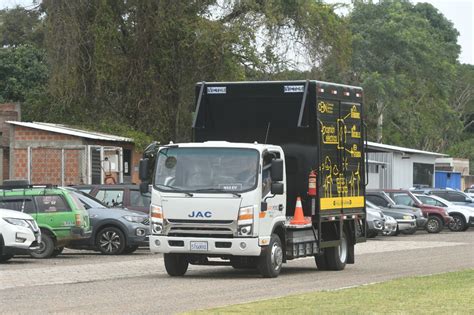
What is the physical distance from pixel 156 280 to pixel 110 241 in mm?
8642

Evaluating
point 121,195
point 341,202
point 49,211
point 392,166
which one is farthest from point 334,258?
point 392,166

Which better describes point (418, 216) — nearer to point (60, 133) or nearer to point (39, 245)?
point (60, 133)

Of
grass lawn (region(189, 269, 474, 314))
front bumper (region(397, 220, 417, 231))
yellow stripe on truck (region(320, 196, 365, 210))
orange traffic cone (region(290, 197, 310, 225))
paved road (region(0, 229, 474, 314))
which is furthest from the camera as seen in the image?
front bumper (region(397, 220, 417, 231))

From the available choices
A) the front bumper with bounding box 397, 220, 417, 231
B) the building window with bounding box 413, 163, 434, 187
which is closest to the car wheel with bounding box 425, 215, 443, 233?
the front bumper with bounding box 397, 220, 417, 231

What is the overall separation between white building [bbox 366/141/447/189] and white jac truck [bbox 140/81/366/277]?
33.0 m

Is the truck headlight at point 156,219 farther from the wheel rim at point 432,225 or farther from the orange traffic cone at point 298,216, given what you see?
the wheel rim at point 432,225

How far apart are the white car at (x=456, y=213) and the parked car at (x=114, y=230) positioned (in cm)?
2086

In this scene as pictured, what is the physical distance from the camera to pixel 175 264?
68.1ft

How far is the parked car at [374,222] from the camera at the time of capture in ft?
124

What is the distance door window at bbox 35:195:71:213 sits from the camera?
25781 mm

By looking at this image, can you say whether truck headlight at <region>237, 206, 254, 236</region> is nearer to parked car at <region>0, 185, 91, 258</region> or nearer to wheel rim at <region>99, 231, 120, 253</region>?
parked car at <region>0, 185, 91, 258</region>

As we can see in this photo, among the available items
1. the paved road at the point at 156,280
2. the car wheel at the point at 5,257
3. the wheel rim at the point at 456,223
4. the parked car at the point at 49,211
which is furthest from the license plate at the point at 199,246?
the wheel rim at the point at 456,223

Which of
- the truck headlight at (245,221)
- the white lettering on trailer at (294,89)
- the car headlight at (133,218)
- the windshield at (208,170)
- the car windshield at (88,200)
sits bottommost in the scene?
the car headlight at (133,218)

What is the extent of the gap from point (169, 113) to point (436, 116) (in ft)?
113
